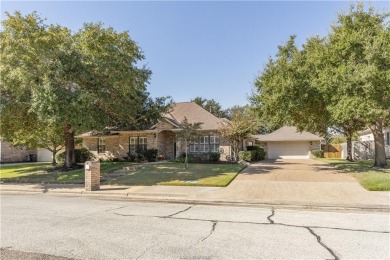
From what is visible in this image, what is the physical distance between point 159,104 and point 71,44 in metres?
8.08

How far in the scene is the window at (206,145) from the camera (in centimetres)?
2712

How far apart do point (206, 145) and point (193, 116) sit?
3.68 meters

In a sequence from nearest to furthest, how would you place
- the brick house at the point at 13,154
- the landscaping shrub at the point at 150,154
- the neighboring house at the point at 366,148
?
the landscaping shrub at the point at 150,154 < the neighboring house at the point at 366,148 < the brick house at the point at 13,154

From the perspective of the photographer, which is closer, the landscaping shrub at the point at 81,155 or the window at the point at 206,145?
the window at the point at 206,145

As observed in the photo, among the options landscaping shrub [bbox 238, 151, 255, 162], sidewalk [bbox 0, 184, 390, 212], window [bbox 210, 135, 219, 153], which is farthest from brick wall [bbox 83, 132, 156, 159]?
sidewalk [bbox 0, 184, 390, 212]

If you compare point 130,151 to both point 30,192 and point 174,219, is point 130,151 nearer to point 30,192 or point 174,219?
point 30,192

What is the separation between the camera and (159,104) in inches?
933

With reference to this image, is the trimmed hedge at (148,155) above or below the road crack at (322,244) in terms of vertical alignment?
above

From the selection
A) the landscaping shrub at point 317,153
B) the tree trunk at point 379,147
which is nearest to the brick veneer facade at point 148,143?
the tree trunk at point 379,147

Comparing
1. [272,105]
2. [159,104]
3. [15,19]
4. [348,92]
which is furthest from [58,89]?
[348,92]

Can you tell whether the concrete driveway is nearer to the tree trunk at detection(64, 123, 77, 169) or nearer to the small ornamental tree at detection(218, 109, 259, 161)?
the small ornamental tree at detection(218, 109, 259, 161)

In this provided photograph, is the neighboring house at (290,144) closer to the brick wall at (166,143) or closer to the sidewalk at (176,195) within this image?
the brick wall at (166,143)

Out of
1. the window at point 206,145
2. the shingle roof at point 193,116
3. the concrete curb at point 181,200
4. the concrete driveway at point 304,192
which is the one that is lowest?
the concrete curb at point 181,200

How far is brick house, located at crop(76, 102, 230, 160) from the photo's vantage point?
26.9 metres
